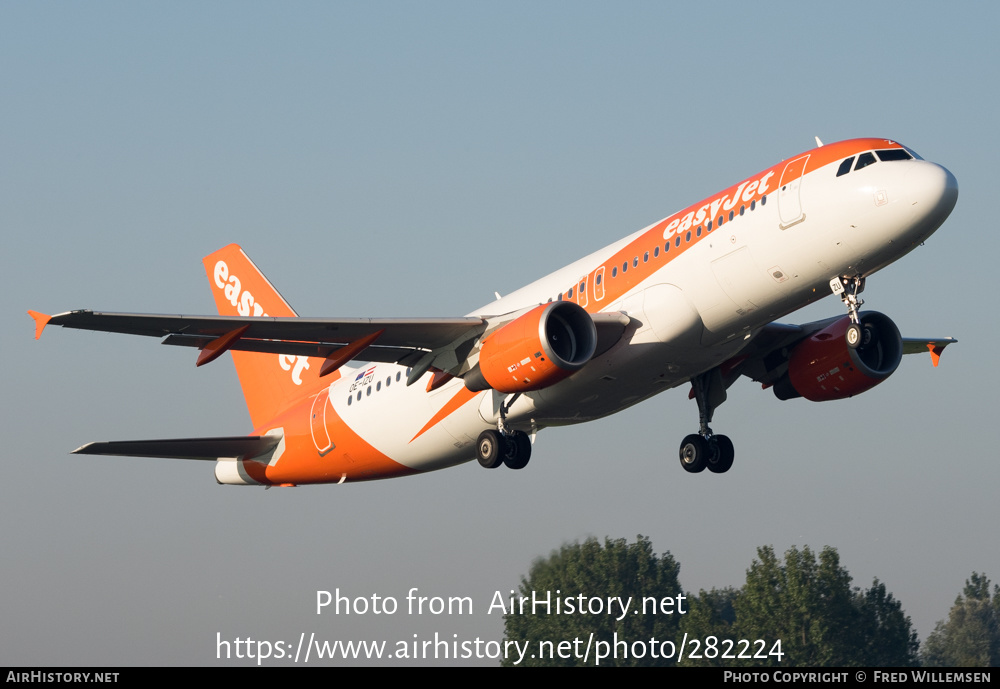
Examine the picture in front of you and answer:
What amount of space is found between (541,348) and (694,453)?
26.6 ft

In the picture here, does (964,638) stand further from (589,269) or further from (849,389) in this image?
(589,269)

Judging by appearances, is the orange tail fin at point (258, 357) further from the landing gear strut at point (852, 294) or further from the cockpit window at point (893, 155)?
the cockpit window at point (893, 155)

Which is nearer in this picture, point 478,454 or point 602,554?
point 478,454

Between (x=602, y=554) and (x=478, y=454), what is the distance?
A: 55124 mm

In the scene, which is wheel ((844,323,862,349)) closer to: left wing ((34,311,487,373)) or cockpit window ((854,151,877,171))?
cockpit window ((854,151,877,171))

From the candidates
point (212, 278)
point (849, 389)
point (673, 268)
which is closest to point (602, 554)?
point (212, 278)

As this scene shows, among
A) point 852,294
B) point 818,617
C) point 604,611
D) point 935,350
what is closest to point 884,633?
point 818,617

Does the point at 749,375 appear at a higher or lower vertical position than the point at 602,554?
lower

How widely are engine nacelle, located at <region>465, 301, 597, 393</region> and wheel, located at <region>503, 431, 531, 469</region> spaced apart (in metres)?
2.45

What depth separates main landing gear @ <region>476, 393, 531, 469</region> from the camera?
32719 mm

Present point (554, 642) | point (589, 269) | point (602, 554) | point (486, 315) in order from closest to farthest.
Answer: point (589, 269)
point (486, 315)
point (554, 642)
point (602, 554)

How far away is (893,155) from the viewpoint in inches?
1094

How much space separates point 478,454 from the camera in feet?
110

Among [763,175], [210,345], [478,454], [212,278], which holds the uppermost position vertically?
[212,278]
